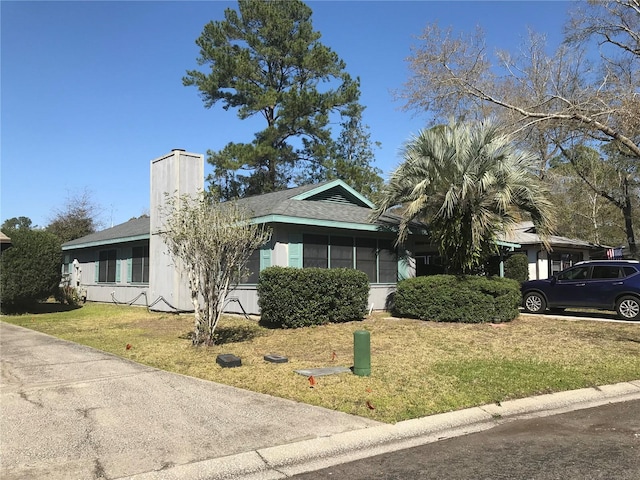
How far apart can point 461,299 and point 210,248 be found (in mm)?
7340

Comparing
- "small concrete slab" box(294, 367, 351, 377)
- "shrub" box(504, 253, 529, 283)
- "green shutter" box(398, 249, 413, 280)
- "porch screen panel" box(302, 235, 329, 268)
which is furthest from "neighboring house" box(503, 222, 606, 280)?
"small concrete slab" box(294, 367, 351, 377)

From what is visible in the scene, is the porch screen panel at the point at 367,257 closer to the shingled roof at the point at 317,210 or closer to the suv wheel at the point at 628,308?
the shingled roof at the point at 317,210

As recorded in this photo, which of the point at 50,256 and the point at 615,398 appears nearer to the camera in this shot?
the point at 615,398

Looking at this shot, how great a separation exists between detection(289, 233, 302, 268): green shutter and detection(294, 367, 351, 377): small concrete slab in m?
6.25

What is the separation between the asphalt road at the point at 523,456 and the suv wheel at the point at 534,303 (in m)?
11.0

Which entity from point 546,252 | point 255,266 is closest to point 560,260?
point 546,252

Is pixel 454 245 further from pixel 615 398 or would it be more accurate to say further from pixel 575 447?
pixel 575 447


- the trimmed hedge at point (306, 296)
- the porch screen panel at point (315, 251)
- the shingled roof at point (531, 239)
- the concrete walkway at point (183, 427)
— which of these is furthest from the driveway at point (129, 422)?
the shingled roof at point (531, 239)

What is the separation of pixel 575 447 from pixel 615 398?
7.85 ft

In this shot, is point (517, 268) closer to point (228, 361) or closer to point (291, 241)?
point (291, 241)

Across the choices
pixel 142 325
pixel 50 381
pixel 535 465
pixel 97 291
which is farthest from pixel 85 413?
pixel 97 291

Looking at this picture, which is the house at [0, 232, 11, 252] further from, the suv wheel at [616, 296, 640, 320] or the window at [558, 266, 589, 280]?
the suv wheel at [616, 296, 640, 320]

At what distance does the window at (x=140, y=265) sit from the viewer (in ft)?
61.5

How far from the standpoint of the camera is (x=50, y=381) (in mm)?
6809
